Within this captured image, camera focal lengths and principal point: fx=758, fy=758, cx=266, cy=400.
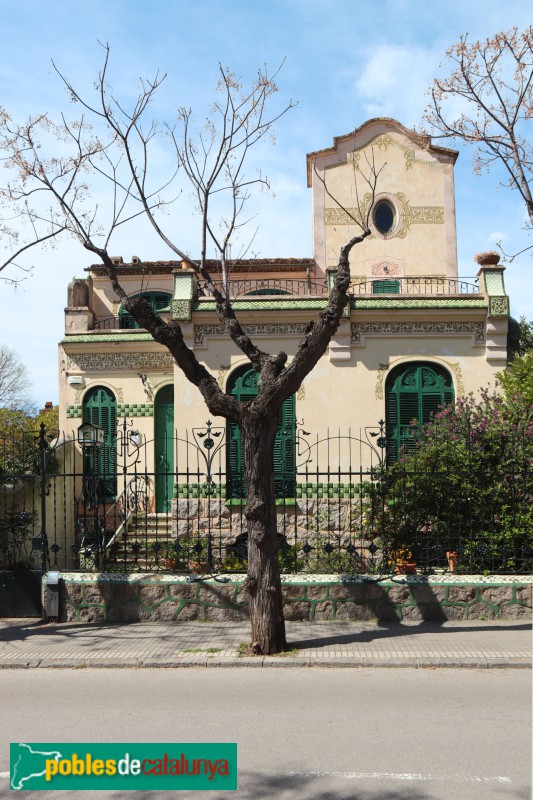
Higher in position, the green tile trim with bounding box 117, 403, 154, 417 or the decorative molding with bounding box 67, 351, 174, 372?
the decorative molding with bounding box 67, 351, 174, 372

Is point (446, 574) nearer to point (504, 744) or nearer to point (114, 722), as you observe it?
point (504, 744)

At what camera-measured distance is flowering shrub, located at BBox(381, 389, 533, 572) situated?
990 cm

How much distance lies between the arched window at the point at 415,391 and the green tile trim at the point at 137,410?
5248 mm

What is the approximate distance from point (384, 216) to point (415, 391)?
6050mm

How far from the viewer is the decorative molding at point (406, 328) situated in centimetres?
1485

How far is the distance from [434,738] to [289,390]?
4061 mm

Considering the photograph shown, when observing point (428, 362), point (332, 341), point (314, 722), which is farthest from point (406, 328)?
point (314, 722)

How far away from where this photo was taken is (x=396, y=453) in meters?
14.5

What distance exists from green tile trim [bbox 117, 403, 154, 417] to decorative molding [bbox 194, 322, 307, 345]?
2467mm

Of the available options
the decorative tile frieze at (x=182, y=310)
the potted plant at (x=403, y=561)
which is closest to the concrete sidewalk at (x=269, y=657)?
the potted plant at (x=403, y=561)

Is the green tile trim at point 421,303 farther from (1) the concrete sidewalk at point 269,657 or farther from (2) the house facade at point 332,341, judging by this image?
(1) the concrete sidewalk at point 269,657

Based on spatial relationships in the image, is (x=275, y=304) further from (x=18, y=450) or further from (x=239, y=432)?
(x=18, y=450)

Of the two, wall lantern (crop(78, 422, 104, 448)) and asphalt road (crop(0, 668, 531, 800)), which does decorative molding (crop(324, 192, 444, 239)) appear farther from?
asphalt road (crop(0, 668, 531, 800))

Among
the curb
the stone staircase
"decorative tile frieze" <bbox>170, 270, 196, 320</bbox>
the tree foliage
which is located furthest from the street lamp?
"decorative tile frieze" <bbox>170, 270, 196, 320</bbox>
